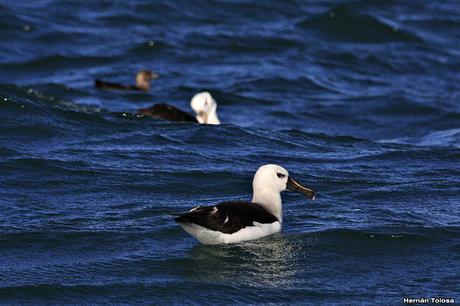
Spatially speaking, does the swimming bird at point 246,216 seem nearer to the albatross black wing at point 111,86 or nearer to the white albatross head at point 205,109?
the white albatross head at point 205,109

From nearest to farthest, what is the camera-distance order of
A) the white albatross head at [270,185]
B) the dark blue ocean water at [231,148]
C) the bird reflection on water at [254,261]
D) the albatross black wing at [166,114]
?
the bird reflection on water at [254,261] < the dark blue ocean water at [231,148] < the white albatross head at [270,185] < the albatross black wing at [166,114]

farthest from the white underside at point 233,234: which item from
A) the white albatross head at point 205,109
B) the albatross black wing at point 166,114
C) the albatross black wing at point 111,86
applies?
the albatross black wing at point 111,86

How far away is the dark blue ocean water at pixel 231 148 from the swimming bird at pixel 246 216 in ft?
0.54

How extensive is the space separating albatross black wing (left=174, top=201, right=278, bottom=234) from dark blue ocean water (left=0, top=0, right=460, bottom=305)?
0.24 metres

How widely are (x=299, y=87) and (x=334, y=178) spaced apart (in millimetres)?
9685

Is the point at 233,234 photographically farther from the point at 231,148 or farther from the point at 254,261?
the point at 231,148

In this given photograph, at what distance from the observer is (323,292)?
10.8 m

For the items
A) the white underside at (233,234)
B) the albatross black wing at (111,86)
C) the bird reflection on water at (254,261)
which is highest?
the albatross black wing at (111,86)

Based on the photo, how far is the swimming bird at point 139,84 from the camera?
2242cm

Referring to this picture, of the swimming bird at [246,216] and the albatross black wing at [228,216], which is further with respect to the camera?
the swimming bird at [246,216]

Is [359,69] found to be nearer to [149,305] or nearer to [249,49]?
[249,49]

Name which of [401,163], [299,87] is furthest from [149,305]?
[299,87]

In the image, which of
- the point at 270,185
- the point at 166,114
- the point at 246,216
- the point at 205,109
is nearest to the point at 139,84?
the point at 205,109

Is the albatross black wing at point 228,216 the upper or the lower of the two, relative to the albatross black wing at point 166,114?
lower
